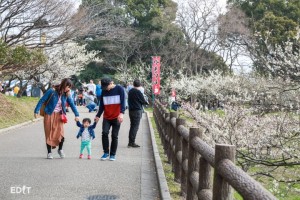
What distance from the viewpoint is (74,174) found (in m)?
7.46

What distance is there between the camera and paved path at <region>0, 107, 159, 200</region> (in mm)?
6137

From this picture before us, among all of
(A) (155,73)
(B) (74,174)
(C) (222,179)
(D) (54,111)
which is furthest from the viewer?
(A) (155,73)

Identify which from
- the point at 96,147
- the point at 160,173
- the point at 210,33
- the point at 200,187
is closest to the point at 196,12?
the point at 210,33

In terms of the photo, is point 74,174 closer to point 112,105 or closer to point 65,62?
point 112,105

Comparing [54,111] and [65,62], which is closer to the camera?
[54,111]

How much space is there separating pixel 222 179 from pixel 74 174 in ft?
14.9

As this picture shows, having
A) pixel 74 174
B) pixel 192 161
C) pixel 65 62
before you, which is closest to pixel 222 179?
pixel 192 161

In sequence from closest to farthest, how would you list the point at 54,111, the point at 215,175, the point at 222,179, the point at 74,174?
the point at 222,179 < the point at 215,175 < the point at 74,174 < the point at 54,111

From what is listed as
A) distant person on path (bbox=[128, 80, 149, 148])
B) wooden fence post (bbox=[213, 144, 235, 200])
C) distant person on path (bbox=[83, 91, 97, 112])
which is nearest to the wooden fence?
wooden fence post (bbox=[213, 144, 235, 200])

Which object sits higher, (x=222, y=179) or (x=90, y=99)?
(x=90, y=99)

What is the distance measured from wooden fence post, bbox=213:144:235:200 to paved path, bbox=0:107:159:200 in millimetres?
2753

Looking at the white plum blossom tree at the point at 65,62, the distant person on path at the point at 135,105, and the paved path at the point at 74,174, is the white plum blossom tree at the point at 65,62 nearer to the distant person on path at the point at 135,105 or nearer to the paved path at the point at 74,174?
the distant person on path at the point at 135,105

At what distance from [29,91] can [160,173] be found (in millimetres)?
38191

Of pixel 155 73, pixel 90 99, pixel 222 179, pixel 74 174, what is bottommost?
pixel 74 174
